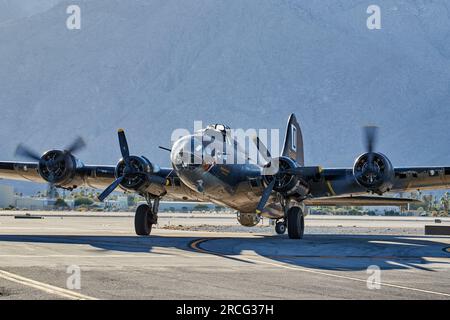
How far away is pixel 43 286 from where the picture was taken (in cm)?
1477

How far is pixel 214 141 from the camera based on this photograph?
31734 millimetres

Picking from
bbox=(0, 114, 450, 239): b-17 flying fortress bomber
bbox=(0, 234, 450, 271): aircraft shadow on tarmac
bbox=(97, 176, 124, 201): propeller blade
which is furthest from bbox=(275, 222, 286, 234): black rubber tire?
bbox=(97, 176, 124, 201): propeller blade

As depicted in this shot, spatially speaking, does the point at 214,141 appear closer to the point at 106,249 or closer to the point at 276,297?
the point at 106,249

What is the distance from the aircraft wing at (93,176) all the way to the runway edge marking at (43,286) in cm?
1836

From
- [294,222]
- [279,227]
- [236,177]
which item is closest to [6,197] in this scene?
[279,227]

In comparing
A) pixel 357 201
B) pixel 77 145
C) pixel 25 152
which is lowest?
pixel 357 201

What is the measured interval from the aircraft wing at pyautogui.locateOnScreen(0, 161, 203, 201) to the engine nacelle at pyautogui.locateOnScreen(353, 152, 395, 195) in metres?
8.07

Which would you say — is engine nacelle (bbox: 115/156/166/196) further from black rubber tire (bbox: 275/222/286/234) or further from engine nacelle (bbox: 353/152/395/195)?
engine nacelle (bbox: 353/152/395/195)

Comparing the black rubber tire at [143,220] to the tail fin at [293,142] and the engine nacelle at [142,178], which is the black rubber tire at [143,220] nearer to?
the engine nacelle at [142,178]

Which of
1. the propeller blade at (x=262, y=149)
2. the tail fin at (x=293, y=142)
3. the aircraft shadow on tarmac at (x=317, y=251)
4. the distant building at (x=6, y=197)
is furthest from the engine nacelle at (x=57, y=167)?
the distant building at (x=6, y=197)

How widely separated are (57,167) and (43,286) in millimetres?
21715

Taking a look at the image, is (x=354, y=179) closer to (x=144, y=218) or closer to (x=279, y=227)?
(x=279, y=227)

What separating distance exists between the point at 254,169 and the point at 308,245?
6.19 metres
